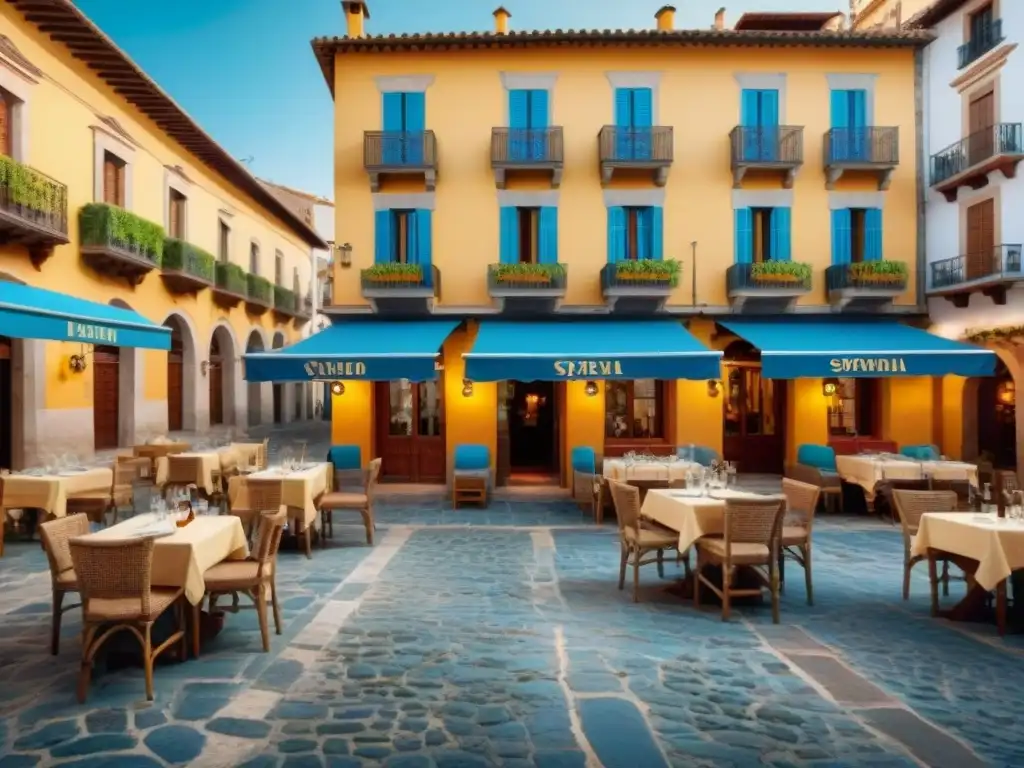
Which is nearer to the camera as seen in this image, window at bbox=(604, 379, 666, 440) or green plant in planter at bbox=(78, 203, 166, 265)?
green plant in planter at bbox=(78, 203, 166, 265)

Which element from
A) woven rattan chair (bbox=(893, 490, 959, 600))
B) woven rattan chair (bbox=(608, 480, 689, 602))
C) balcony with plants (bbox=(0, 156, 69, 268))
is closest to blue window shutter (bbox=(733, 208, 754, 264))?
woven rattan chair (bbox=(893, 490, 959, 600))

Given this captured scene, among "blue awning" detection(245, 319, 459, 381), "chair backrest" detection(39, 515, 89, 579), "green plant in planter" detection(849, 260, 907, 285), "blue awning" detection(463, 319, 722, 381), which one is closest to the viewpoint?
"chair backrest" detection(39, 515, 89, 579)

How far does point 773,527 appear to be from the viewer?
6.84 m

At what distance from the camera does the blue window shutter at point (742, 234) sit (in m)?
15.4

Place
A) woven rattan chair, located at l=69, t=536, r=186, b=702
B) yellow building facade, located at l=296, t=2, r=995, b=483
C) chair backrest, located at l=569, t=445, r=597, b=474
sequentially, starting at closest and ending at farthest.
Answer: woven rattan chair, located at l=69, t=536, r=186, b=702 < chair backrest, located at l=569, t=445, r=597, b=474 < yellow building facade, located at l=296, t=2, r=995, b=483

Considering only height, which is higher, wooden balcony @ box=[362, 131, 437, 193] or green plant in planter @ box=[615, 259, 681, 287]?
wooden balcony @ box=[362, 131, 437, 193]

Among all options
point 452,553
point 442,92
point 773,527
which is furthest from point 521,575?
point 442,92

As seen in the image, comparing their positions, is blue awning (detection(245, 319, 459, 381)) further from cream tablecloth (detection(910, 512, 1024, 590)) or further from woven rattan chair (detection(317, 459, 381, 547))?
cream tablecloth (detection(910, 512, 1024, 590))

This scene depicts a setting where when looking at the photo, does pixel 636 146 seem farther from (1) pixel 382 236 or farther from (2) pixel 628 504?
(2) pixel 628 504

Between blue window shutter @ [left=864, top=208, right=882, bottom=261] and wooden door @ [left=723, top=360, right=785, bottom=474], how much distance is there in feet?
11.9

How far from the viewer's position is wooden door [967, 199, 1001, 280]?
566 inches

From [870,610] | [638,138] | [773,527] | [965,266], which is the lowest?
[870,610]

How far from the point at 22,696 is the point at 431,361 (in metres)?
7.77

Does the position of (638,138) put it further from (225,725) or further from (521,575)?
(225,725)
